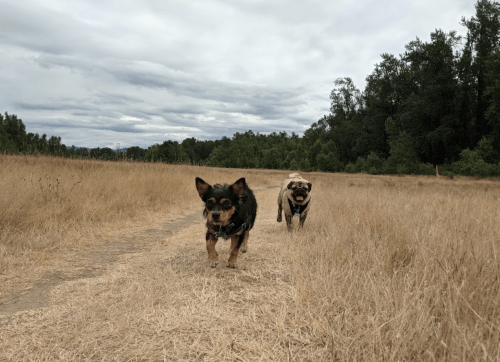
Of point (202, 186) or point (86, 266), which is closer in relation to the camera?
point (202, 186)

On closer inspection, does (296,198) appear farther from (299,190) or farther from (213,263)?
(213,263)

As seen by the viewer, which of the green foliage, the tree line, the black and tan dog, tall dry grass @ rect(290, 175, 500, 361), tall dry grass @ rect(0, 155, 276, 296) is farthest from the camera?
the tree line

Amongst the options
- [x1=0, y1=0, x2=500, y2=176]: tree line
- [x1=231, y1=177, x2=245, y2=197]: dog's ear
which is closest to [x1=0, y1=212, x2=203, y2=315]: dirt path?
[x1=231, y1=177, x2=245, y2=197]: dog's ear

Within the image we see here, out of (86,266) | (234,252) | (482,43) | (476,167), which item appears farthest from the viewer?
(482,43)

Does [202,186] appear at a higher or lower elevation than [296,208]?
higher

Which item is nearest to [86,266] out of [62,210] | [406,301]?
[62,210]

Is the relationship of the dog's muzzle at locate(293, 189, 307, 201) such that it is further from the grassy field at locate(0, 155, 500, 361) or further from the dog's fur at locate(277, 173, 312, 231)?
the grassy field at locate(0, 155, 500, 361)

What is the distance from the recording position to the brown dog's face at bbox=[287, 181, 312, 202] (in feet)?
22.6

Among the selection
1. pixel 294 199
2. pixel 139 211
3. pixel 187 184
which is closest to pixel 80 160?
pixel 187 184

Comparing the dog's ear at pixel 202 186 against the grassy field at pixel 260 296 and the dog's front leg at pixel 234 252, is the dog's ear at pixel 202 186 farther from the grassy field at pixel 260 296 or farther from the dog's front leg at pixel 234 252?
the grassy field at pixel 260 296

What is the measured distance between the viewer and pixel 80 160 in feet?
48.6

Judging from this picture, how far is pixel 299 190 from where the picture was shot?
6.86 meters

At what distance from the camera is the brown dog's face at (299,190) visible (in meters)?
6.88

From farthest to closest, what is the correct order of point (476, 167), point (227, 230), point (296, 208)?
point (476, 167), point (296, 208), point (227, 230)
